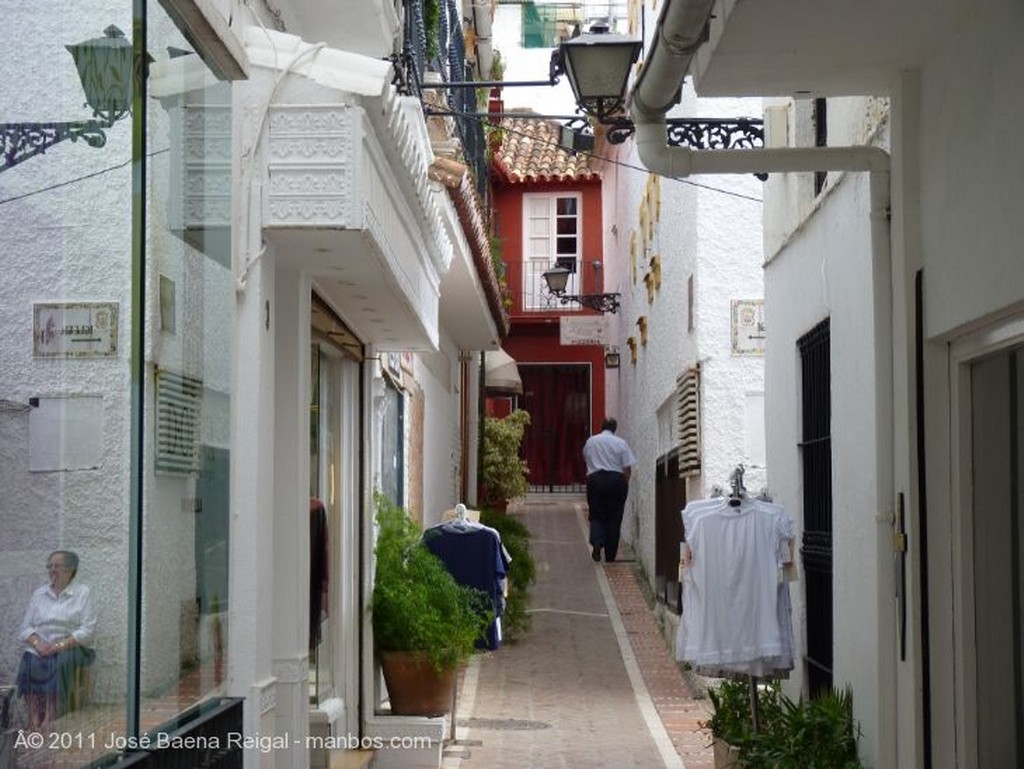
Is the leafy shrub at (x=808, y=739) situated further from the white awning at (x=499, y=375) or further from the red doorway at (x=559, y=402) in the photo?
the red doorway at (x=559, y=402)

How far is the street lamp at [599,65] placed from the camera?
28.3 ft

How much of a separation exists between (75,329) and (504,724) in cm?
880

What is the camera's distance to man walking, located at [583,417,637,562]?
2242cm

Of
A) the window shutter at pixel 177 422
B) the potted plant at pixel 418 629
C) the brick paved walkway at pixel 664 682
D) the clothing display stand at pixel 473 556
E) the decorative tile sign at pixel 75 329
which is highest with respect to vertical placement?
the decorative tile sign at pixel 75 329

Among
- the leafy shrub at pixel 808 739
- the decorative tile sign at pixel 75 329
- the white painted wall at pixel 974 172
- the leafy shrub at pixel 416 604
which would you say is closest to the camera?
Answer: the decorative tile sign at pixel 75 329

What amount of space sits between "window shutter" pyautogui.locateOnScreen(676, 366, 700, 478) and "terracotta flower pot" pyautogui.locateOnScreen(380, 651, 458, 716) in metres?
4.32

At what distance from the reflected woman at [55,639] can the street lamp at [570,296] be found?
22.3 m

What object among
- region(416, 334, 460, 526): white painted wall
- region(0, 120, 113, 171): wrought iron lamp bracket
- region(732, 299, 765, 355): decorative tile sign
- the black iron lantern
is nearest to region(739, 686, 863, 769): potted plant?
the black iron lantern

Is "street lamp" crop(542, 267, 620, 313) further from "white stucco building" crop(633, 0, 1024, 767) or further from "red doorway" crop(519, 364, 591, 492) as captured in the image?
"white stucco building" crop(633, 0, 1024, 767)

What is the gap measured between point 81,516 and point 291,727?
374 cm

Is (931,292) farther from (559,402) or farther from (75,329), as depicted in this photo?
(559,402)

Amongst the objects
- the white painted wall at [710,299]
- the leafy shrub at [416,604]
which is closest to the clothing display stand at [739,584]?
the leafy shrub at [416,604]

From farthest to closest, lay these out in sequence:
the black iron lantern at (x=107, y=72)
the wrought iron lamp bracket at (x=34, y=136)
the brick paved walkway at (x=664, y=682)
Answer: the brick paved walkway at (x=664, y=682), the black iron lantern at (x=107, y=72), the wrought iron lamp bracket at (x=34, y=136)

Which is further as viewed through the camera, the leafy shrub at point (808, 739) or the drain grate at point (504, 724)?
the drain grate at point (504, 724)
